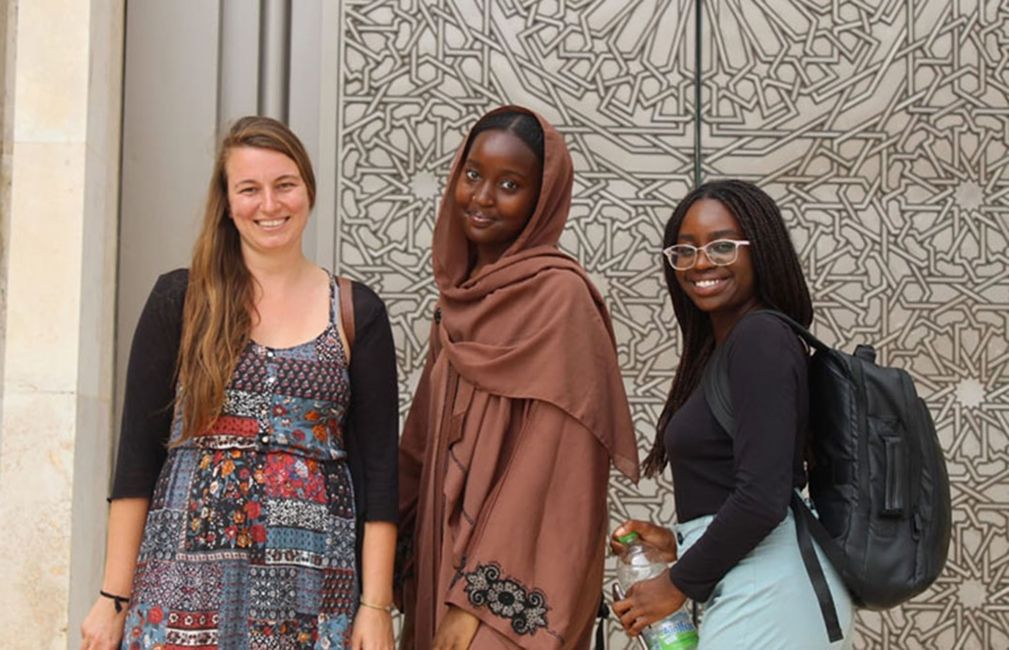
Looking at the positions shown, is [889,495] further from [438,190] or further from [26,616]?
[26,616]

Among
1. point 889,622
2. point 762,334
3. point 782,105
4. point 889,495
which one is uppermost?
point 782,105

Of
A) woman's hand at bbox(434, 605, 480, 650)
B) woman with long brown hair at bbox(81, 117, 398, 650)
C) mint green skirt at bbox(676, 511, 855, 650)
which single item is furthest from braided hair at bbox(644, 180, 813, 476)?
woman's hand at bbox(434, 605, 480, 650)

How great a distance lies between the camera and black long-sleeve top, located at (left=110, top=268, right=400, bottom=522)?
205 centimetres

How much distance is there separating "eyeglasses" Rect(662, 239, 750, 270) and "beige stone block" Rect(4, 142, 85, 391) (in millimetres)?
1782

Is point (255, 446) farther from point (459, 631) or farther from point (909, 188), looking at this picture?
point (909, 188)

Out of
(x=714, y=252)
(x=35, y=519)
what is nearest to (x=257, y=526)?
(x=714, y=252)

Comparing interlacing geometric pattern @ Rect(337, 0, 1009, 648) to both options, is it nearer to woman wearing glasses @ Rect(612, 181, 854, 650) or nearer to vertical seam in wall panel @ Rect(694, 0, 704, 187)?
vertical seam in wall panel @ Rect(694, 0, 704, 187)

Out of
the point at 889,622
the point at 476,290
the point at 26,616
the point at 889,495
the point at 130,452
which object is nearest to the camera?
the point at 889,495

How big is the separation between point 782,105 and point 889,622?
149 cm

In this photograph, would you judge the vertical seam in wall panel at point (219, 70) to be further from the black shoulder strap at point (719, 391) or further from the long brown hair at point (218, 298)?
the black shoulder strap at point (719, 391)

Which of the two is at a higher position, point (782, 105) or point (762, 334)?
point (782, 105)

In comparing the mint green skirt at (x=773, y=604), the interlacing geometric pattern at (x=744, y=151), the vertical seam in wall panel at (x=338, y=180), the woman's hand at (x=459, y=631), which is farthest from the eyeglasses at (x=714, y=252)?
the vertical seam in wall panel at (x=338, y=180)

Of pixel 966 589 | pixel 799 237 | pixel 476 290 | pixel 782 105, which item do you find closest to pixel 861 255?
pixel 799 237

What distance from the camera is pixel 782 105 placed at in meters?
3.67
